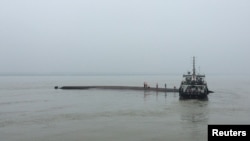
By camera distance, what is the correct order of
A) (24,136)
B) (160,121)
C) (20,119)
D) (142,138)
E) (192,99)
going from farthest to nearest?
1. (192,99)
2. (20,119)
3. (160,121)
4. (24,136)
5. (142,138)

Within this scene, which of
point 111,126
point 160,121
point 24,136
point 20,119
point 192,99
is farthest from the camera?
point 192,99

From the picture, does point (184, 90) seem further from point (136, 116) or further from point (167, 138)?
point (167, 138)

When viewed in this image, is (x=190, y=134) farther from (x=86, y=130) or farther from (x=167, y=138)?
(x=86, y=130)

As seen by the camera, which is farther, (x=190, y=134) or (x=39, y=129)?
(x=39, y=129)

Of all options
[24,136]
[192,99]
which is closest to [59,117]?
[24,136]

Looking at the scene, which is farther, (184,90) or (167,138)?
(184,90)

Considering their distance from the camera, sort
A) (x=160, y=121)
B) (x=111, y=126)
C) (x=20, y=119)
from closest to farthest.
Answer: (x=111, y=126) → (x=160, y=121) → (x=20, y=119)

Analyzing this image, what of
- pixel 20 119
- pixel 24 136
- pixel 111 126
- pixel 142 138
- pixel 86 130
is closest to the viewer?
pixel 142 138

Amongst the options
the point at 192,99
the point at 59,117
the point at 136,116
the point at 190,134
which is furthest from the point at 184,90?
the point at 190,134

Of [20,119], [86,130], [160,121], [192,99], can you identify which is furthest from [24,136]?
[192,99]

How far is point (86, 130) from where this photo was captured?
26.0 metres

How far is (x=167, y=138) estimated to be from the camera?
75.4 ft

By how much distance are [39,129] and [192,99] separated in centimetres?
3237

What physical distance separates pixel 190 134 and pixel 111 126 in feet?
23.7
